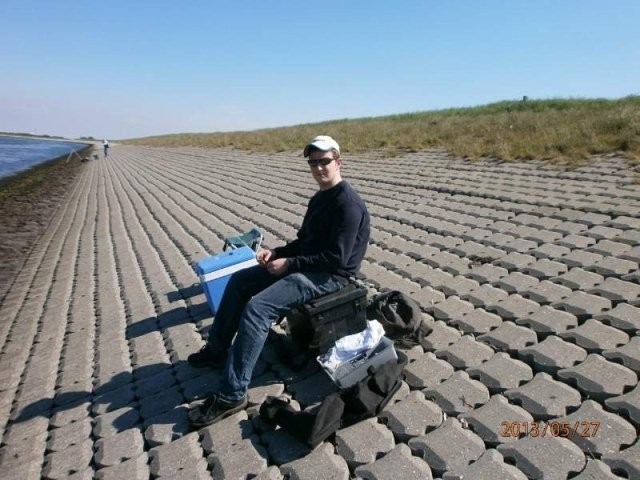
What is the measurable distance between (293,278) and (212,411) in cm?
105

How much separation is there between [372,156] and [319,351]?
1139 cm

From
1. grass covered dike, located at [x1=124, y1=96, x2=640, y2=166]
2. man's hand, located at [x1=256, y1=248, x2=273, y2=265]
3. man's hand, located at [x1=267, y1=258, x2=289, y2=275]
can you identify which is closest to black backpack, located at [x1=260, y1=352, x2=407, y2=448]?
man's hand, located at [x1=267, y1=258, x2=289, y2=275]

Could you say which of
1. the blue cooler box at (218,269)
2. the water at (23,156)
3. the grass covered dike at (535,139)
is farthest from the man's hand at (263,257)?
the water at (23,156)

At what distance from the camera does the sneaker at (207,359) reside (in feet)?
11.8

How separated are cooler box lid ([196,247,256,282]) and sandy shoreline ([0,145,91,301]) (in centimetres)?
514

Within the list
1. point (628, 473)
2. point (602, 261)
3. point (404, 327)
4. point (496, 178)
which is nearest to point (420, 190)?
point (496, 178)

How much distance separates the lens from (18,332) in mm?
5324

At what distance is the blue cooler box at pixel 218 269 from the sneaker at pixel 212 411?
53.5 inches

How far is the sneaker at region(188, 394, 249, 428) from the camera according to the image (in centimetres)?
288

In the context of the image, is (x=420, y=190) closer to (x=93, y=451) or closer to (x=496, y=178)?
(x=496, y=178)

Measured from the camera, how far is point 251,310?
2979mm
